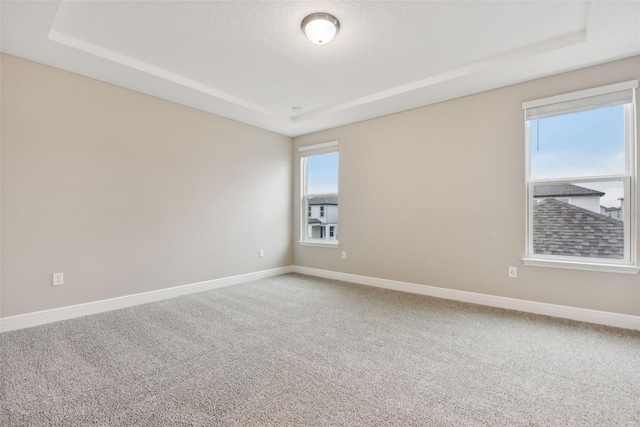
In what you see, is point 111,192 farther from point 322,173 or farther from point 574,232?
point 574,232

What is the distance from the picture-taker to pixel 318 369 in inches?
78.7

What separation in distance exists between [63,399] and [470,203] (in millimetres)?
3875

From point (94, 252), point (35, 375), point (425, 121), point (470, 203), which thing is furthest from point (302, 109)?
point (35, 375)

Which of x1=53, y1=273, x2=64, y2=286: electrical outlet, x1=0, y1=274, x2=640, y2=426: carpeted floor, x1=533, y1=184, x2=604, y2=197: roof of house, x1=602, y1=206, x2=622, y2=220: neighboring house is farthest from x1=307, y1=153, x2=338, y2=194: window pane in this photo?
x1=53, y1=273, x2=64, y2=286: electrical outlet

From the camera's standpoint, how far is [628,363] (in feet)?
6.81

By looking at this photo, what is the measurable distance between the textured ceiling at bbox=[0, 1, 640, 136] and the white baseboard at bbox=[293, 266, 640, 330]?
7.63 ft

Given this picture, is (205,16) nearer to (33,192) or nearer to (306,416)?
(33,192)

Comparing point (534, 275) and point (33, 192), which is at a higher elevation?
point (33, 192)

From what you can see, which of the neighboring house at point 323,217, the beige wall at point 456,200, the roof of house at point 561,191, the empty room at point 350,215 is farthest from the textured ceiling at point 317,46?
the neighboring house at point 323,217

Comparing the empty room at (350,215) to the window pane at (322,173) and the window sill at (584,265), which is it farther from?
the window pane at (322,173)

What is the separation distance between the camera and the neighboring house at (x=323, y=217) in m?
4.89

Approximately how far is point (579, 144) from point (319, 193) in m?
3.35

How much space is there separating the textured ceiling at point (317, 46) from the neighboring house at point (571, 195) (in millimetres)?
1152

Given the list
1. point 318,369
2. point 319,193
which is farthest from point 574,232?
point 319,193
